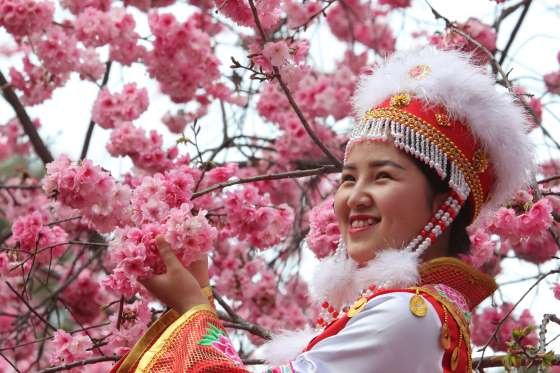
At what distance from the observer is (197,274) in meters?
2.43

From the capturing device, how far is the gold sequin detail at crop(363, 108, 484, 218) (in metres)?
2.54

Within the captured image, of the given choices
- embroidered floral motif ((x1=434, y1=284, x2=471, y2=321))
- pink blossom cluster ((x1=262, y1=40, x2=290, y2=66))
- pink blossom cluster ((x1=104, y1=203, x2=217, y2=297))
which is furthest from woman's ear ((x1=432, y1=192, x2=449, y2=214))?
pink blossom cluster ((x1=262, y1=40, x2=290, y2=66))

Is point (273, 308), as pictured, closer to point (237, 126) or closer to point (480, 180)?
point (237, 126)

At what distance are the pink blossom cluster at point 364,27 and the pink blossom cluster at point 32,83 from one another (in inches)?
79.1

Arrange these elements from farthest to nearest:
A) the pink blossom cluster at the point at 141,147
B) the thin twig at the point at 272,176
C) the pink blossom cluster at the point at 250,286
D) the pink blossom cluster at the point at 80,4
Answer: the pink blossom cluster at the point at 80,4
the pink blossom cluster at the point at 250,286
the pink blossom cluster at the point at 141,147
the thin twig at the point at 272,176

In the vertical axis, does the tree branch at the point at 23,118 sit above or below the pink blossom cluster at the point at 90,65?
below

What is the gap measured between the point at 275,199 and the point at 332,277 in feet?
9.45

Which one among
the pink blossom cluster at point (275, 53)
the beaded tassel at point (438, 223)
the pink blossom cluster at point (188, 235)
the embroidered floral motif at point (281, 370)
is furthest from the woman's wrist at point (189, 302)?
the pink blossom cluster at point (275, 53)

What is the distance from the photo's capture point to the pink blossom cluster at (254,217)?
3658 millimetres

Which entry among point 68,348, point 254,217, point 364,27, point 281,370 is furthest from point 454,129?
point 364,27

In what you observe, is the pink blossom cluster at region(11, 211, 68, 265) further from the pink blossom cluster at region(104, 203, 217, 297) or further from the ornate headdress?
the ornate headdress

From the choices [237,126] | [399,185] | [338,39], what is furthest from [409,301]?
[338,39]

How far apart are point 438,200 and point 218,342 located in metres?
0.69

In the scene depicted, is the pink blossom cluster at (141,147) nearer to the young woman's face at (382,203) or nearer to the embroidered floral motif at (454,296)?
the young woman's face at (382,203)
